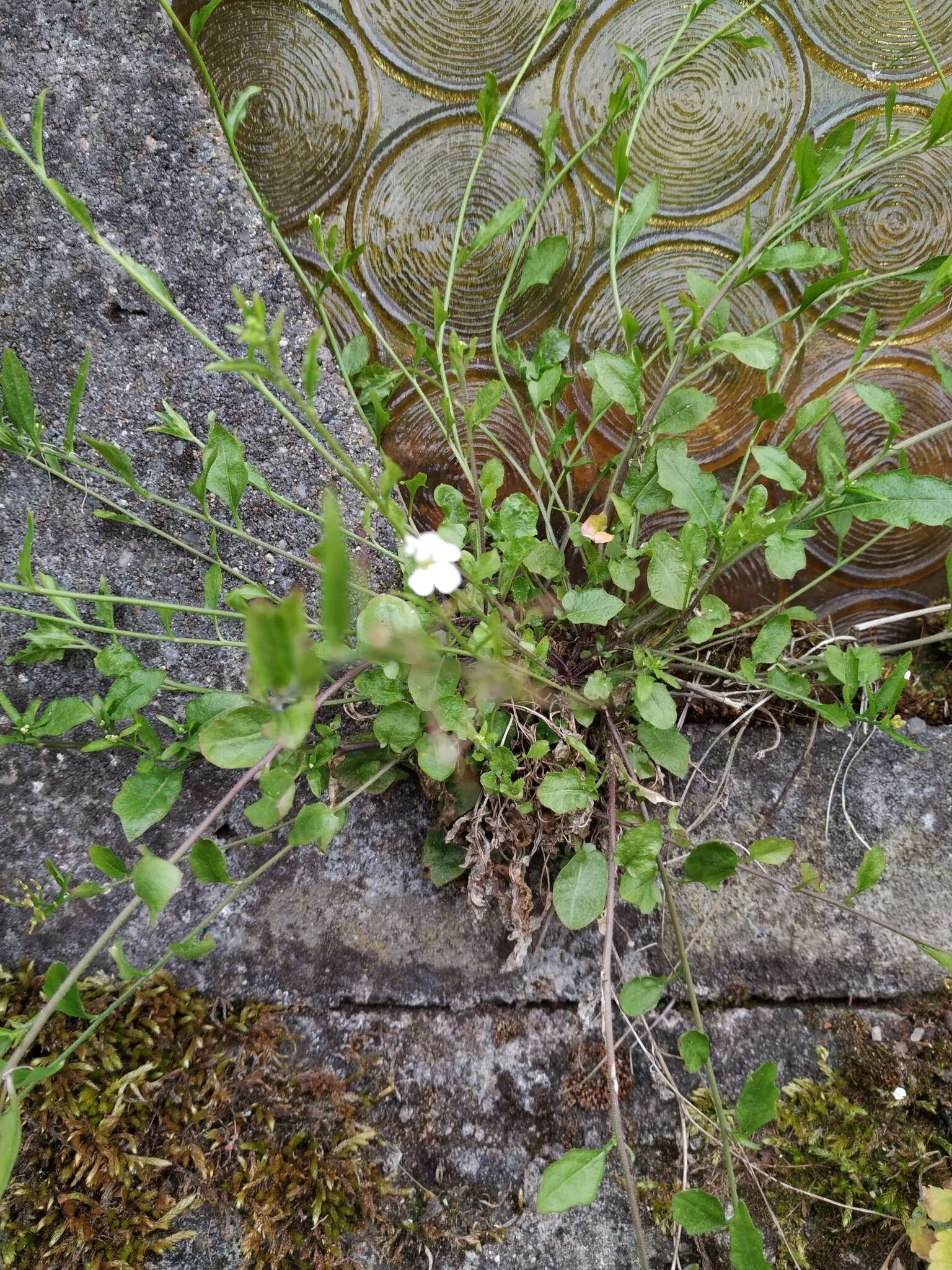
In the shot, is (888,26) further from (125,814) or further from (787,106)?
(125,814)

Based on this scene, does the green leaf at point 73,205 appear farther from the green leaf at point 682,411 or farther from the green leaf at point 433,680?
the green leaf at point 682,411

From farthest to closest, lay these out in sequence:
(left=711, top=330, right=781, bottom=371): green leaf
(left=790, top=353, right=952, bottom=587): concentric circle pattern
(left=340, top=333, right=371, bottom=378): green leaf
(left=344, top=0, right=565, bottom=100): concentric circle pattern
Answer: (left=790, top=353, right=952, bottom=587): concentric circle pattern → (left=344, top=0, right=565, bottom=100): concentric circle pattern → (left=340, top=333, right=371, bottom=378): green leaf → (left=711, top=330, right=781, bottom=371): green leaf

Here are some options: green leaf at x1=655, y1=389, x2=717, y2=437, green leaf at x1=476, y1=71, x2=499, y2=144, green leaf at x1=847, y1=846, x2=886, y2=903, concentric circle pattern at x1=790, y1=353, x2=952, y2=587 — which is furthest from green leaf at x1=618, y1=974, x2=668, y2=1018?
green leaf at x1=476, y1=71, x2=499, y2=144

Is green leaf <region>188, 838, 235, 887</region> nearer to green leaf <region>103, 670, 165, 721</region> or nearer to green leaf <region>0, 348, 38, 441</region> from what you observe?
green leaf <region>103, 670, 165, 721</region>

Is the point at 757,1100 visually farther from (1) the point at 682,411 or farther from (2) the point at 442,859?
(1) the point at 682,411

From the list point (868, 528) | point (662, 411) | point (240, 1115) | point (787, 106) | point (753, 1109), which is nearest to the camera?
point (753, 1109)

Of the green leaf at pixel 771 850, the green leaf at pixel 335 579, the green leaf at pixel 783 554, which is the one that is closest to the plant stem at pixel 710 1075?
the green leaf at pixel 771 850

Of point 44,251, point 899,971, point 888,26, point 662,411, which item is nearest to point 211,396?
point 44,251
